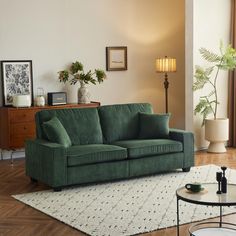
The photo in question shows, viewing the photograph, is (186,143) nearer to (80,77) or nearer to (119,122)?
(119,122)

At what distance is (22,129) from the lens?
742cm

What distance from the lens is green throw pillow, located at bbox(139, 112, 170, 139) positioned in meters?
6.80

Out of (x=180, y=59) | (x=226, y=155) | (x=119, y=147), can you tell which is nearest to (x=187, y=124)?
(x=226, y=155)

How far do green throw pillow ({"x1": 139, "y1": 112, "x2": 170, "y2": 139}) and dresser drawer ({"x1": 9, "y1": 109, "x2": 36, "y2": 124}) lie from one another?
5.36 feet

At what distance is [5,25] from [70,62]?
1.16 metres

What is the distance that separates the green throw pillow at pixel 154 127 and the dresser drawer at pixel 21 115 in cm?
163

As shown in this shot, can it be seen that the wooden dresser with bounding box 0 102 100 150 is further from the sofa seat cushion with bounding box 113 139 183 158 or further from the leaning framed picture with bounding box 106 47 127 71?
the leaning framed picture with bounding box 106 47 127 71

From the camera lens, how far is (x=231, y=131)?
8.70 metres

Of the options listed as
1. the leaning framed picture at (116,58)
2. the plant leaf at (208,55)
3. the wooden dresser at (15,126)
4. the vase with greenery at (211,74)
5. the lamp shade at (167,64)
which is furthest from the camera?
the leaning framed picture at (116,58)

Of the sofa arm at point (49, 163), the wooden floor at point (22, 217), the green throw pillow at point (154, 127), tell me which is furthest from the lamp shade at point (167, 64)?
the sofa arm at point (49, 163)

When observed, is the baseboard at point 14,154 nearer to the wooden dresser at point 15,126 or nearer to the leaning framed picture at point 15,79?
the wooden dresser at point 15,126

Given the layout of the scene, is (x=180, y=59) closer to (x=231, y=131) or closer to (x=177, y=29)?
(x=177, y=29)

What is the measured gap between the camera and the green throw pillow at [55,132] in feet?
19.9

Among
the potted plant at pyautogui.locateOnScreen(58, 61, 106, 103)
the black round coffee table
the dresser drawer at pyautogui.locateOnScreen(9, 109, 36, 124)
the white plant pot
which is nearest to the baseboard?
the dresser drawer at pyautogui.locateOnScreen(9, 109, 36, 124)
